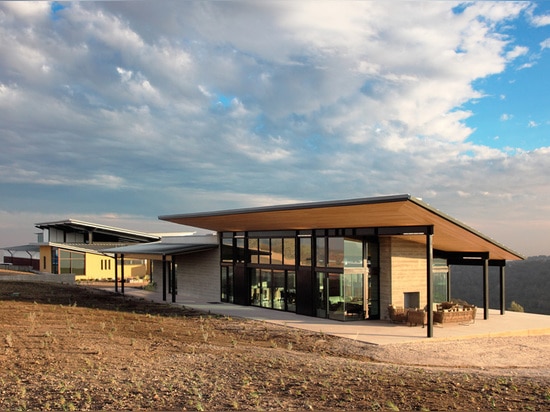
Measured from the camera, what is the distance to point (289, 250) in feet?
74.0

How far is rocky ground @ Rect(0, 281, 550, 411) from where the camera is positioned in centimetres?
781

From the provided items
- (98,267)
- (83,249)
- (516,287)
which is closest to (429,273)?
(83,249)

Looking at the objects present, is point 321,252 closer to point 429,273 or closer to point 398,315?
point 398,315

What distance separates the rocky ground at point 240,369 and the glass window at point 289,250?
4.35 metres

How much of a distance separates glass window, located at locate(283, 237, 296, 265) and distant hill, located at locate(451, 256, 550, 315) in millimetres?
32317

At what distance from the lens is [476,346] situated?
15.5 meters

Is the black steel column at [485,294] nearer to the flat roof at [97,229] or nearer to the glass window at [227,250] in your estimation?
the glass window at [227,250]

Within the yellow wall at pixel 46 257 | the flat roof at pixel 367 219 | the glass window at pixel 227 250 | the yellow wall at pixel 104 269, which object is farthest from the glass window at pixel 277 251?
the yellow wall at pixel 46 257

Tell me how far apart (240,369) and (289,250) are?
12.5 m

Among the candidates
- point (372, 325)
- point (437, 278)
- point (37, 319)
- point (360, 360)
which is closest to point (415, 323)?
point (372, 325)

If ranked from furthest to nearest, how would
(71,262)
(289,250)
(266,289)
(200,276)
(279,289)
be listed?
(71,262) → (200,276) → (266,289) → (279,289) → (289,250)

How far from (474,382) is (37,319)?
550 inches

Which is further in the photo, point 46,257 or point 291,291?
point 46,257

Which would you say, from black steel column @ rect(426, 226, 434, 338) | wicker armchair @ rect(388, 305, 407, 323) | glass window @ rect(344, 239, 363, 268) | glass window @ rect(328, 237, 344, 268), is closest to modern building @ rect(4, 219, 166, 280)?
glass window @ rect(328, 237, 344, 268)
